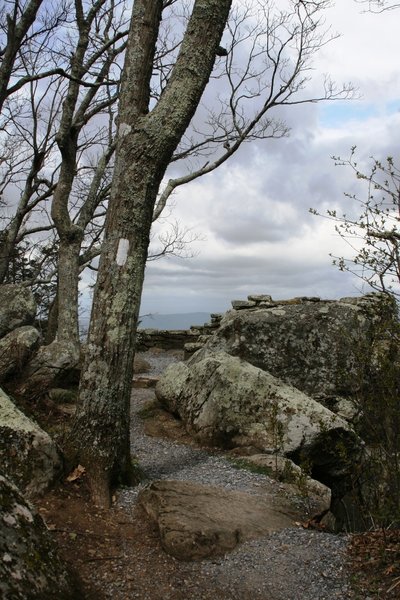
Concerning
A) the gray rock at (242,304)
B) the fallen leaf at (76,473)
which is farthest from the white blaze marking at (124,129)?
the gray rock at (242,304)

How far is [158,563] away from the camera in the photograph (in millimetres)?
4059

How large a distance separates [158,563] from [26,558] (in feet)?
5.17

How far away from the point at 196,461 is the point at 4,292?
6.79m

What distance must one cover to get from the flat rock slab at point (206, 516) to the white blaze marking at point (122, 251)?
2.30 meters

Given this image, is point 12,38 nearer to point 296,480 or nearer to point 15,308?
point 15,308

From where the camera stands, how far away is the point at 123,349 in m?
5.28

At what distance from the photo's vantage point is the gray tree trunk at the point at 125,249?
5176 millimetres

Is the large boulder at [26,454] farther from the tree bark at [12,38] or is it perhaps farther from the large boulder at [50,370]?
the tree bark at [12,38]

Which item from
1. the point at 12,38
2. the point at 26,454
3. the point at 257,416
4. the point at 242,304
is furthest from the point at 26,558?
the point at 242,304

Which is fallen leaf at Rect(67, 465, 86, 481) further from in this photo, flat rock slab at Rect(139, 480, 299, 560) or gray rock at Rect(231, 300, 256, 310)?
gray rock at Rect(231, 300, 256, 310)

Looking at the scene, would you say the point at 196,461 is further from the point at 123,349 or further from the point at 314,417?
the point at 123,349

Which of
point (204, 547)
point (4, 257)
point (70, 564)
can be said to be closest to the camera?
point (70, 564)

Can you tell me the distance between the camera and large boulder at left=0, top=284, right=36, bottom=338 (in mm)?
10805

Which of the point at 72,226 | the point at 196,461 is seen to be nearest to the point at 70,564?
the point at 196,461
